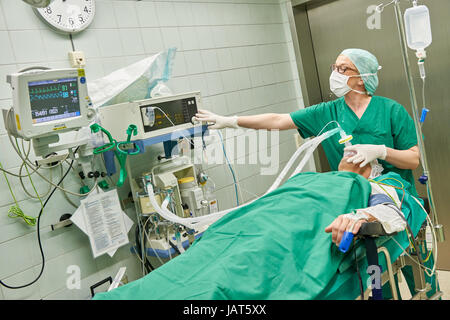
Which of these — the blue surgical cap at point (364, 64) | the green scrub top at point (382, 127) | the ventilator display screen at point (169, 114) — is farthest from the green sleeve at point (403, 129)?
the ventilator display screen at point (169, 114)

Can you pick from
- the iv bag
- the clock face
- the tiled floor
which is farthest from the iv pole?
the clock face

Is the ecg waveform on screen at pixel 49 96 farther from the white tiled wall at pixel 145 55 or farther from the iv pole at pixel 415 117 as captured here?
the iv pole at pixel 415 117

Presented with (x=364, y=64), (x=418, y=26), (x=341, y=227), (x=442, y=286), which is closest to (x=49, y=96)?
(x=341, y=227)

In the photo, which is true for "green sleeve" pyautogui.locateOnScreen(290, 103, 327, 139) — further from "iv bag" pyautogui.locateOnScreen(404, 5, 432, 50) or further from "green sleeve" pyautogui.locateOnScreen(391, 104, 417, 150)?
"iv bag" pyautogui.locateOnScreen(404, 5, 432, 50)

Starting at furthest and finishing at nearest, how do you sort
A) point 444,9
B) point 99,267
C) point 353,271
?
point 444,9 < point 99,267 < point 353,271

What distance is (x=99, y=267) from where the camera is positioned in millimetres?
2594

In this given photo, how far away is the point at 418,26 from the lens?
6.68ft

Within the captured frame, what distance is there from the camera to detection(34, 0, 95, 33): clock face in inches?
94.5

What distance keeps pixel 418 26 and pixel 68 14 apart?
1.88m

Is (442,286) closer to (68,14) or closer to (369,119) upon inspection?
(369,119)

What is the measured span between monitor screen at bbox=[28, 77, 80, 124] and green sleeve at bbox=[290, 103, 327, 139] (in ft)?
4.48
